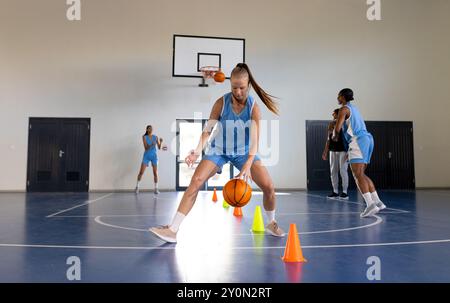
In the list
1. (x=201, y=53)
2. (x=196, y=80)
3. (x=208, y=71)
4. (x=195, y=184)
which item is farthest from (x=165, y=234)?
(x=196, y=80)

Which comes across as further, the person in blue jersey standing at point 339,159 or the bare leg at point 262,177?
the person in blue jersey standing at point 339,159

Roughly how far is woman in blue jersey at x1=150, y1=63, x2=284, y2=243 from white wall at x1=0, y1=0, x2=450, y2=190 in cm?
799

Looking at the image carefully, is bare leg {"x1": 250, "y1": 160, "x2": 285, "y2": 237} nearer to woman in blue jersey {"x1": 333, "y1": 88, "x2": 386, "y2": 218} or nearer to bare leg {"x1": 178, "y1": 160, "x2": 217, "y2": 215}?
bare leg {"x1": 178, "y1": 160, "x2": 217, "y2": 215}

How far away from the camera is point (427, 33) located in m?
12.6

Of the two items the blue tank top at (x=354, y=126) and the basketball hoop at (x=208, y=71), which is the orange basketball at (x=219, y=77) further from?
the blue tank top at (x=354, y=126)

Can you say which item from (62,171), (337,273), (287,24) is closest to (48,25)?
(62,171)

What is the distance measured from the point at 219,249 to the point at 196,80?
29.4ft

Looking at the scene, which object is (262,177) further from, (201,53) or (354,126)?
(201,53)

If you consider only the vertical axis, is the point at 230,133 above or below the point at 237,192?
above

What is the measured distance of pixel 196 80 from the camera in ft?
37.7

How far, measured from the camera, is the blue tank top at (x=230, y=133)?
3.44 m

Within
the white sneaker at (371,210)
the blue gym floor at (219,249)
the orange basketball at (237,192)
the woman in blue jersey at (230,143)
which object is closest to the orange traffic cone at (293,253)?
the blue gym floor at (219,249)

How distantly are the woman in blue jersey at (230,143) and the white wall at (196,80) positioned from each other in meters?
7.99

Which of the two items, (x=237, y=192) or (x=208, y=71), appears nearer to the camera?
(x=237, y=192)
